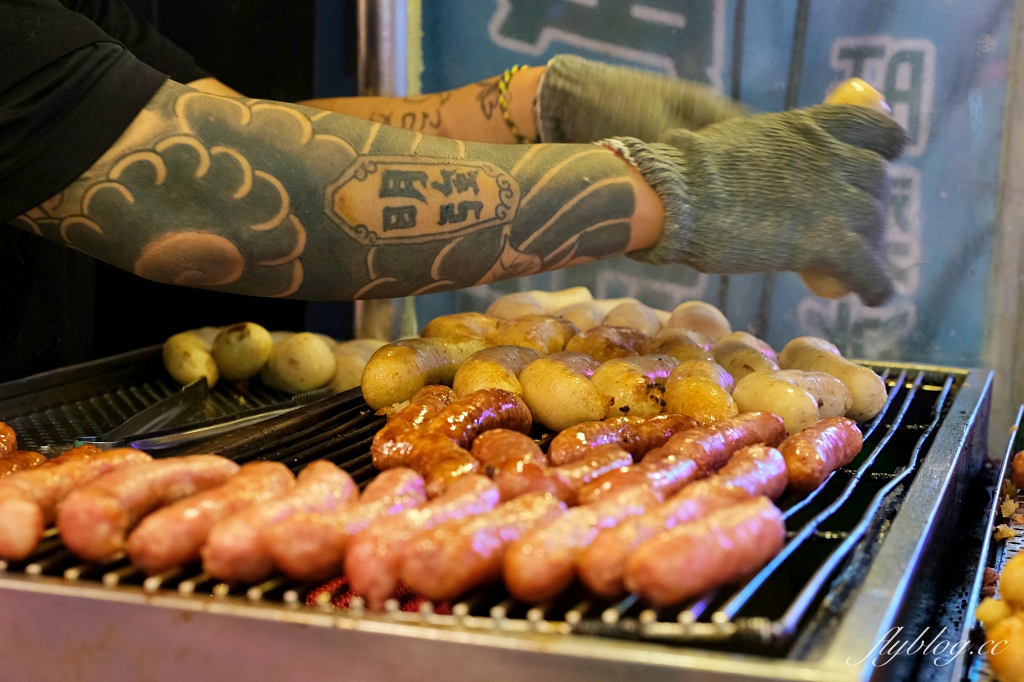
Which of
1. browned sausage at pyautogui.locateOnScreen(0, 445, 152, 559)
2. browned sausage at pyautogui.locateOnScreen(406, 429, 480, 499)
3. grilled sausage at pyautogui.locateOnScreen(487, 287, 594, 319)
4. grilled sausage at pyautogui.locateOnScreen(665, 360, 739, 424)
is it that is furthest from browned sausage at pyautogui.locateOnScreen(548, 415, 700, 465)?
grilled sausage at pyautogui.locateOnScreen(487, 287, 594, 319)

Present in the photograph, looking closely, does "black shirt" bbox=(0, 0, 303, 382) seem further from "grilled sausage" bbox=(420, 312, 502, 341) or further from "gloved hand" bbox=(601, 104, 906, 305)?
"gloved hand" bbox=(601, 104, 906, 305)

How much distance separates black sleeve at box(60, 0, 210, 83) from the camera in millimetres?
3195

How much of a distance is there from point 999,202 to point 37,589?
438 cm

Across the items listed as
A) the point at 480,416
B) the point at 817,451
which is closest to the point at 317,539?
the point at 480,416

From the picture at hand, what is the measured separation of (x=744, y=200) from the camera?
2416 millimetres

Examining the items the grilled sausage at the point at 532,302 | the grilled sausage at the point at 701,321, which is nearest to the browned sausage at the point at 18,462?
the grilled sausage at the point at 532,302

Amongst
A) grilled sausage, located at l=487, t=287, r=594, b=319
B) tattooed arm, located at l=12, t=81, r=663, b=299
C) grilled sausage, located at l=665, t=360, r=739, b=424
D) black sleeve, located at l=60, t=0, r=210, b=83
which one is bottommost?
grilled sausage, located at l=665, t=360, r=739, b=424

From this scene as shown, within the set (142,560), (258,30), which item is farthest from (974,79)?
(142,560)

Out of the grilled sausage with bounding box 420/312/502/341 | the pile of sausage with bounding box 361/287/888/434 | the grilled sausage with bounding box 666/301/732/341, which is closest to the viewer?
the pile of sausage with bounding box 361/287/888/434

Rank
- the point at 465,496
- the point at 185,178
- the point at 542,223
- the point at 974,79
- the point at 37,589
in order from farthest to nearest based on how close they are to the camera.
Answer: the point at 974,79 → the point at 542,223 → the point at 185,178 → the point at 465,496 → the point at 37,589

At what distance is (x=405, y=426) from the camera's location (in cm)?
205

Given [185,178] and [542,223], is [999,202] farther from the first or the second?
[185,178]

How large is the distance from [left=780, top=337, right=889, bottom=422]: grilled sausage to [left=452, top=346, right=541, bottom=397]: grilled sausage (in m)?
1.00

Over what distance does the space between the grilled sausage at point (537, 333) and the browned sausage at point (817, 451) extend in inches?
40.8
